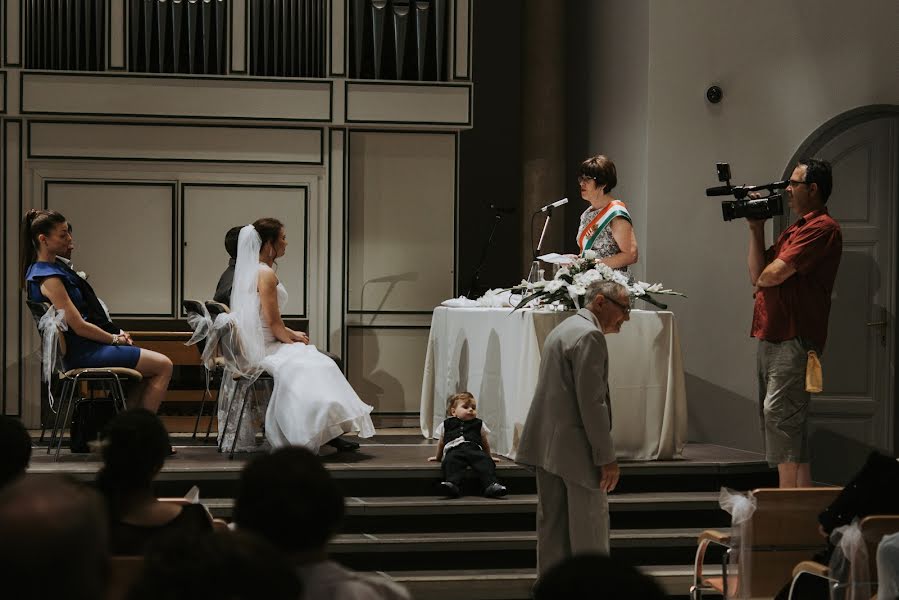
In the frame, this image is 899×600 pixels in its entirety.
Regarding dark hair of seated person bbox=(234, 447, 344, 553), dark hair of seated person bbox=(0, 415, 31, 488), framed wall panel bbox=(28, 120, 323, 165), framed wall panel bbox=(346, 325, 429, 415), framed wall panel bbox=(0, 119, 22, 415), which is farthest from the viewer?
framed wall panel bbox=(346, 325, 429, 415)

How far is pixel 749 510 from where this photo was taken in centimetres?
394

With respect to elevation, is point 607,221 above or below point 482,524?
above

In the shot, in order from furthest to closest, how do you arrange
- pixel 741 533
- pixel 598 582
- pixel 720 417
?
pixel 720 417 < pixel 741 533 < pixel 598 582

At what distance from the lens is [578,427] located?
4.38 m

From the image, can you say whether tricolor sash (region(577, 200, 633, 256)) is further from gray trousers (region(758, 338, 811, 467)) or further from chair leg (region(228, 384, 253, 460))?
chair leg (region(228, 384, 253, 460))

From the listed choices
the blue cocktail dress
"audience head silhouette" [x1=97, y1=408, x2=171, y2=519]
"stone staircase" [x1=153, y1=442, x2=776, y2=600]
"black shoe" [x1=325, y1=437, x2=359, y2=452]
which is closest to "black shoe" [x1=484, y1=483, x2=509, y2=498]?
"stone staircase" [x1=153, y1=442, x2=776, y2=600]

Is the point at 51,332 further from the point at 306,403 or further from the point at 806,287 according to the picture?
the point at 806,287

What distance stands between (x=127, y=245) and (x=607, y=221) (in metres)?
3.77

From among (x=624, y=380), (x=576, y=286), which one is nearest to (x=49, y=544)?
(x=576, y=286)

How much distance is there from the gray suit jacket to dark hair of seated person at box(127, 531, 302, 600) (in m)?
3.03

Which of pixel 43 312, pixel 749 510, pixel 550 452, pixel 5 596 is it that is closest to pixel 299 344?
pixel 43 312

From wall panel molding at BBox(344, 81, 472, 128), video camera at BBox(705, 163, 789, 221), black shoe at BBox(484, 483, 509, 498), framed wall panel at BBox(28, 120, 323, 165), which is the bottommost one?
black shoe at BBox(484, 483, 509, 498)

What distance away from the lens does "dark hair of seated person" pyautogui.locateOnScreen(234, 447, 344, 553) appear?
76.4 inches

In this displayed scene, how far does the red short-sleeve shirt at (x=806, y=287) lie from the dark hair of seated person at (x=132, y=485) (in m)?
3.67
